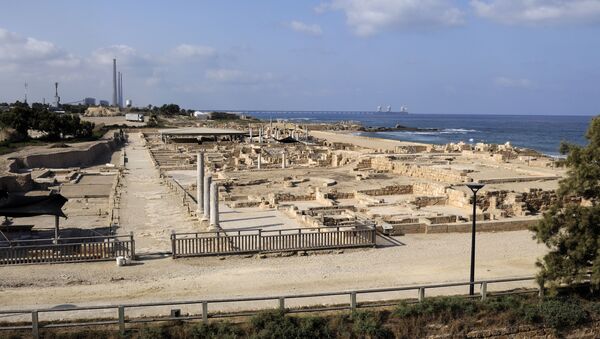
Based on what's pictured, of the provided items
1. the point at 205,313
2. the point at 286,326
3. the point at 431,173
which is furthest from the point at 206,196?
Result: the point at 431,173

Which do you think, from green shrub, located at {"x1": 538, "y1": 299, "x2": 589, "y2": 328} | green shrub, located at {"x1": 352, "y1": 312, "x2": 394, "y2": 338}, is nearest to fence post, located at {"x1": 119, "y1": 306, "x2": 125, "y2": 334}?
green shrub, located at {"x1": 352, "y1": 312, "x2": 394, "y2": 338}

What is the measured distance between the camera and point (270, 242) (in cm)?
1727

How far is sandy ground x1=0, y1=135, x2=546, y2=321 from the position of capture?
516 inches

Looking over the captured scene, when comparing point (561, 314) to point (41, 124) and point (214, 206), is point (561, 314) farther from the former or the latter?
point (41, 124)

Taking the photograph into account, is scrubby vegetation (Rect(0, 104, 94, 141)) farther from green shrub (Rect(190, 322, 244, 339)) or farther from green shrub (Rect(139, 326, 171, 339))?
green shrub (Rect(190, 322, 244, 339))

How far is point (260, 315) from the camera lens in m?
11.1

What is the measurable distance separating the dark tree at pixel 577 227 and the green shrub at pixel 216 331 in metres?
6.39

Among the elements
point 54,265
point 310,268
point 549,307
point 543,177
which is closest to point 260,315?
point 310,268

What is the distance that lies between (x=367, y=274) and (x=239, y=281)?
328 cm

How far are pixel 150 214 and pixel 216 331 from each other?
13.1 meters

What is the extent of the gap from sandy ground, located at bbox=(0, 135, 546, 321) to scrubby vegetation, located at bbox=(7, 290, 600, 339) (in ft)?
3.37

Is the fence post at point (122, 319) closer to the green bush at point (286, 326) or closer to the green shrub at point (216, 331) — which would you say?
the green shrub at point (216, 331)

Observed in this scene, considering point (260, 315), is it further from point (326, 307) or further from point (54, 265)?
point (54, 265)

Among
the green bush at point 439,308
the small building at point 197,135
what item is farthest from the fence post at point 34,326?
the small building at point 197,135
